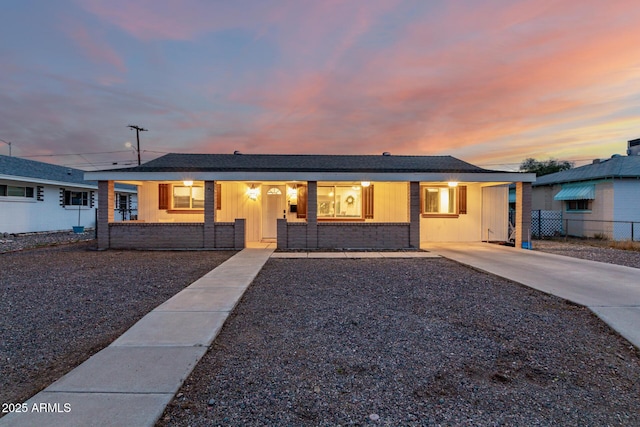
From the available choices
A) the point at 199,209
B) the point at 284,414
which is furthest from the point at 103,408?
the point at 199,209

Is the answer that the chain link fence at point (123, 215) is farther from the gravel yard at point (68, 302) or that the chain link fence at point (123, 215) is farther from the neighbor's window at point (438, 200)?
the neighbor's window at point (438, 200)

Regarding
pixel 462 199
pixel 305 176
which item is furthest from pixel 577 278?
pixel 305 176

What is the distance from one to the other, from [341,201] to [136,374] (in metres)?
12.0

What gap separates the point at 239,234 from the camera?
499 inches

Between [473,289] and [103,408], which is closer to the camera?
[103,408]

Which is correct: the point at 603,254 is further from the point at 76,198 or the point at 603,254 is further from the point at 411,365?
the point at 76,198

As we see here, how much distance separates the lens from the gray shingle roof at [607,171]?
16344mm

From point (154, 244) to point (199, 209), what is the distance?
255 cm

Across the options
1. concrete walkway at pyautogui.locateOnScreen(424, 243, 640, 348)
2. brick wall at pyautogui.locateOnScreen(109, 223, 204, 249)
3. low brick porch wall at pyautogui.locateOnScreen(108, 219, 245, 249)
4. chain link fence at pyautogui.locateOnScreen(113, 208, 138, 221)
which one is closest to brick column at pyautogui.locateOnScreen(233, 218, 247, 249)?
low brick porch wall at pyautogui.locateOnScreen(108, 219, 245, 249)

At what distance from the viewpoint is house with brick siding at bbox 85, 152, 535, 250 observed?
12.6 metres

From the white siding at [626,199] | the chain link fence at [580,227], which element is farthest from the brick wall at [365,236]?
the white siding at [626,199]

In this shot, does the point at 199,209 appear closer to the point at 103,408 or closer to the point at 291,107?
the point at 291,107

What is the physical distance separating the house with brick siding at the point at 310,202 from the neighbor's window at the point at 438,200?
0.15ft

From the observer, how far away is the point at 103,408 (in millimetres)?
2377
